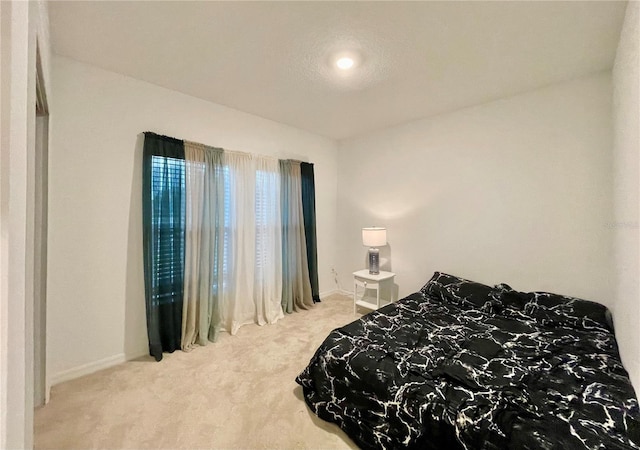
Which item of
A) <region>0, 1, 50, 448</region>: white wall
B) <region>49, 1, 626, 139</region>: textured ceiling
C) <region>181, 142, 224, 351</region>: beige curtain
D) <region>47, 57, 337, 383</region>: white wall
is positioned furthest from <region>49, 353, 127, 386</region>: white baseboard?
<region>49, 1, 626, 139</region>: textured ceiling

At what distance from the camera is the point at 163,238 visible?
7.93 ft

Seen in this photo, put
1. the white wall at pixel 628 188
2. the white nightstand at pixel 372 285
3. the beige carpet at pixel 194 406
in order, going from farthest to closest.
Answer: the white nightstand at pixel 372 285 → the beige carpet at pixel 194 406 → the white wall at pixel 628 188

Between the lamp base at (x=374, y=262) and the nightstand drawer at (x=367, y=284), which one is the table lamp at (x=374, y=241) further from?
the nightstand drawer at (x=367, y=284)

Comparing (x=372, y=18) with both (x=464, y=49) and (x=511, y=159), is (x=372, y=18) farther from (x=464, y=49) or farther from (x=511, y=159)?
(x=511, y=159)

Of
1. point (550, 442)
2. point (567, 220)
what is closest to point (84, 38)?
point (550, 442)

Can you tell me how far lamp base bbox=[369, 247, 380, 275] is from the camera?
11.5 feet

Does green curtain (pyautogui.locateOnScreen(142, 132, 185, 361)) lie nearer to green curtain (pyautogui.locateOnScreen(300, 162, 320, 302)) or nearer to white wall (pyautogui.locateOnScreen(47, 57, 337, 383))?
white wall (pyautogui.locateOnScreen(47, 57, 337, 383))

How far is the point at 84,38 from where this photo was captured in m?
1.79

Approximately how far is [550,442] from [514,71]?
254 centimetres

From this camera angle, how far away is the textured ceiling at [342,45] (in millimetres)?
1548

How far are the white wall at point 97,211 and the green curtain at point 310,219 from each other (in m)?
1.59

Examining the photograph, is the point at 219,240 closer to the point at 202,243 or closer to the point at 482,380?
the point at 202,243

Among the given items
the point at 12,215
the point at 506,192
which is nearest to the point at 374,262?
the point at 506,192

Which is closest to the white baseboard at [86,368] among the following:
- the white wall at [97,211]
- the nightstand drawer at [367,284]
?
the white wall at [97,211]
